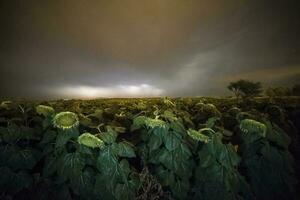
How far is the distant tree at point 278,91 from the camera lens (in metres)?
5.07

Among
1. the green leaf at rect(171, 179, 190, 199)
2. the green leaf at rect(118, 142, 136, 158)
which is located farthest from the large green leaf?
the green leaf at rect(171, 179, 190, 199)

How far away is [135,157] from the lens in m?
2.32

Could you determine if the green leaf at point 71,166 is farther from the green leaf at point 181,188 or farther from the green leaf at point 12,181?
the green leaf at point 181,188

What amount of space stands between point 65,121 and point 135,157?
0.54m

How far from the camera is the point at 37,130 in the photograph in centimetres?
228

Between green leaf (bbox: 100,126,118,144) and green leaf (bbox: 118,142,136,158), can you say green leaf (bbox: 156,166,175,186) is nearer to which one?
green leaf (bbox: 118,142,136,158)

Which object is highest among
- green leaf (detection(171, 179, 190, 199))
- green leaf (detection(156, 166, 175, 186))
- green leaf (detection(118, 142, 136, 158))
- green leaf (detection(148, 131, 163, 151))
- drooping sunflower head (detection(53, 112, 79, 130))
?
drooping sunflower head (detection(53, 112, 79, 130))

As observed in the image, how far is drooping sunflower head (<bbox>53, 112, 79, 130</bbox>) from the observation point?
209 centimetres

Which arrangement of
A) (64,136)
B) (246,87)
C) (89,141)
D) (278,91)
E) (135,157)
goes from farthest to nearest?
1. (246,87)
2. (278,91)
3. (135,157)
4. (64,136)
5. (89,141)

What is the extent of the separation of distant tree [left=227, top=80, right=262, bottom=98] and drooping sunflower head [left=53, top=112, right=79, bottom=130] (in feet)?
12.1

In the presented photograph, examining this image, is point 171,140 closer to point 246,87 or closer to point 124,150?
point 124,150

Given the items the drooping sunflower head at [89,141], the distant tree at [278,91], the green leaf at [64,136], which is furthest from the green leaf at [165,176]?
the distant tree at [278,91]

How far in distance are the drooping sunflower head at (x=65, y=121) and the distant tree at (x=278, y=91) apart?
12.3 feet

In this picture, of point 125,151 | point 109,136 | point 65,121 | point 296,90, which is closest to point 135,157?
point 125,151
